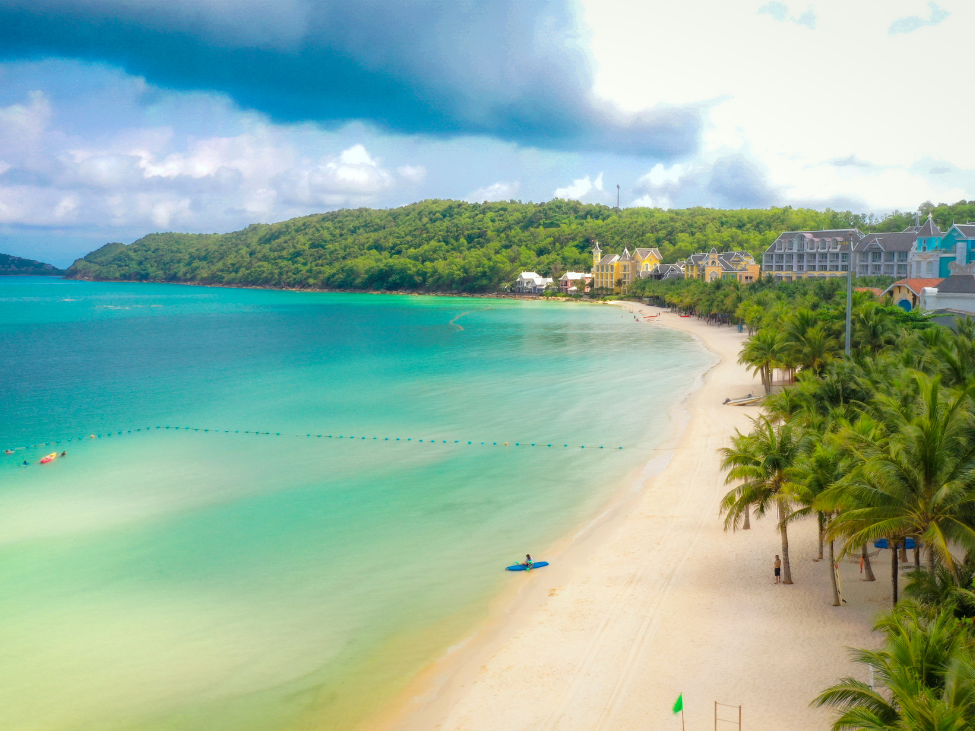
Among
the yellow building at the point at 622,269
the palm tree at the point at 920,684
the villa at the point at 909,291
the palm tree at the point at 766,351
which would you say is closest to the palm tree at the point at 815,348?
the palm tree at the point at 766,351

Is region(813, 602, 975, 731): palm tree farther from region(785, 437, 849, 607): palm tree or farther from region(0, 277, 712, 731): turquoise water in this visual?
region(0, 277, 712, 731): turquoise water

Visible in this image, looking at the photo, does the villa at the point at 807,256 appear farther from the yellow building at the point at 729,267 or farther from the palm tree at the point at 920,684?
the palm tree at the point at 920,684

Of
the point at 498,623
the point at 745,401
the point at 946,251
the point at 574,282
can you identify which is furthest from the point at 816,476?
the point at 574,282

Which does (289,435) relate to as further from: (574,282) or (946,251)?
(574,282)

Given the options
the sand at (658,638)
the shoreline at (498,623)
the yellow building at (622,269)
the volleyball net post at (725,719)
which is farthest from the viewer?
the yellow building at (622,269)

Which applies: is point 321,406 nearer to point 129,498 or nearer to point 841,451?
point 129,498

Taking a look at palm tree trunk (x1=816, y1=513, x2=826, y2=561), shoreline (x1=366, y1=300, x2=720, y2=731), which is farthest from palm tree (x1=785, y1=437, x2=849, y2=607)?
shoreline (x1=366, y1=300, x2=720, y2=731)

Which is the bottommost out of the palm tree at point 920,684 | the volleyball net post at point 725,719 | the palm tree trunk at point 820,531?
the volleyball net post at point 725,719
